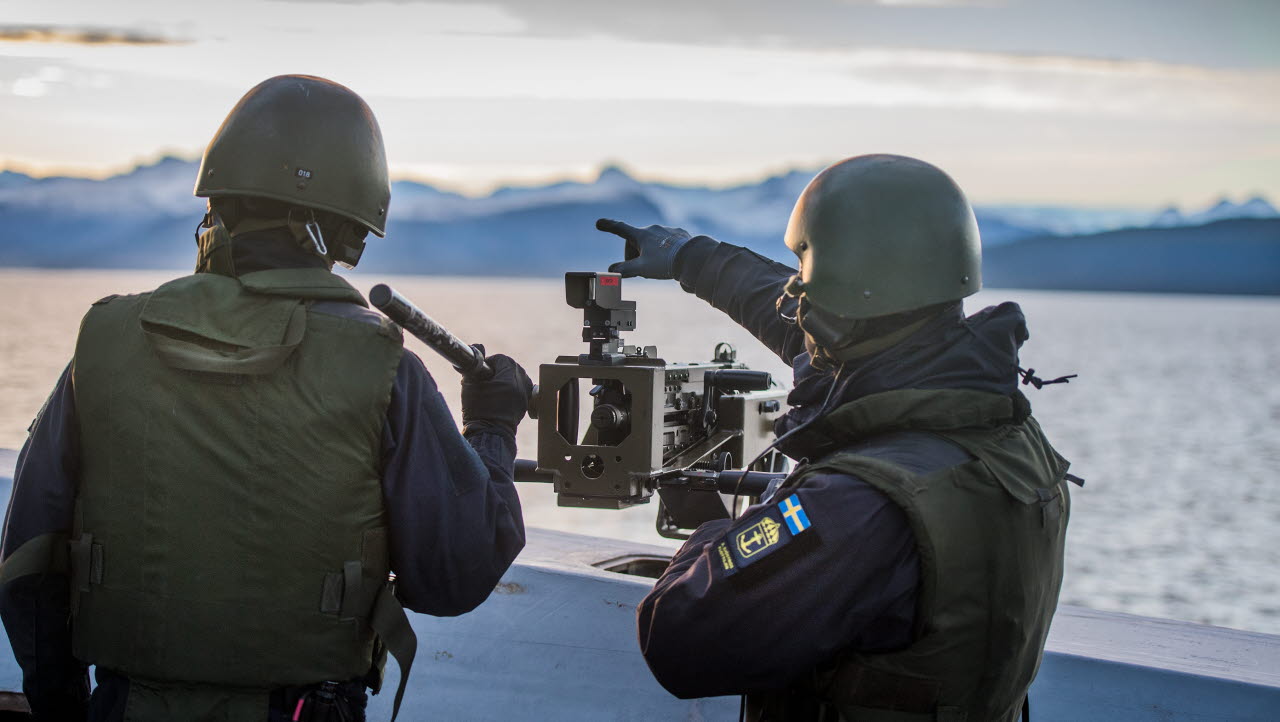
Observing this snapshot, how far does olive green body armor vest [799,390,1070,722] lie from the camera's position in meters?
2.29

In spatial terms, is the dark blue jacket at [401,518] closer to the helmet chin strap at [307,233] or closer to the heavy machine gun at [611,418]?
the helmet chin strap at [307,233]

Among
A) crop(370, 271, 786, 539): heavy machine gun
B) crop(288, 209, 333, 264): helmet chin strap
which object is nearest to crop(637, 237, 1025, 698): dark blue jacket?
crop(370, 271, 786, 539): heavy machine gun

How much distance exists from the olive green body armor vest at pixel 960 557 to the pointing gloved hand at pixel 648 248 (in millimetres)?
1375

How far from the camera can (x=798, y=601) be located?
2.30 m

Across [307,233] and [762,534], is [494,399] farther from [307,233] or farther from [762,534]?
[762,534]

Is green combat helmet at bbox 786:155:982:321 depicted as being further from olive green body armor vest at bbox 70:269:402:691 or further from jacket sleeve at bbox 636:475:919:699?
olive green body armor vest at bbox 70:269:402:691

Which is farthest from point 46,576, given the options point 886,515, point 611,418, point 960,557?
point 960,557

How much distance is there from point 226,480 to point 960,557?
1.44 meters

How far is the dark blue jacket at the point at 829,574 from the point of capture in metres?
2.27

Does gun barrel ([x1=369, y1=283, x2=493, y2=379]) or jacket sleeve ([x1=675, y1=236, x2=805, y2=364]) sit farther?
jacket sleeve ([x1=675, y1=236, x2=805, y2=364])

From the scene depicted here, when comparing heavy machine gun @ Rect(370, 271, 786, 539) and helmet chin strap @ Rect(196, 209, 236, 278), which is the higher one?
helmet chin strap @ Rect(196, 209, 236, 278)

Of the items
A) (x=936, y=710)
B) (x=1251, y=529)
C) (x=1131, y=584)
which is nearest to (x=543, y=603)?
(x=936, y=710)

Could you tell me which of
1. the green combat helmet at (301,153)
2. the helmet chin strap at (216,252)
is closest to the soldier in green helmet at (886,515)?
the green combat helmet at (301,153)

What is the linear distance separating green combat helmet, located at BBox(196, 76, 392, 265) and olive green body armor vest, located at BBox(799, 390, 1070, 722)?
1186 millimetres
